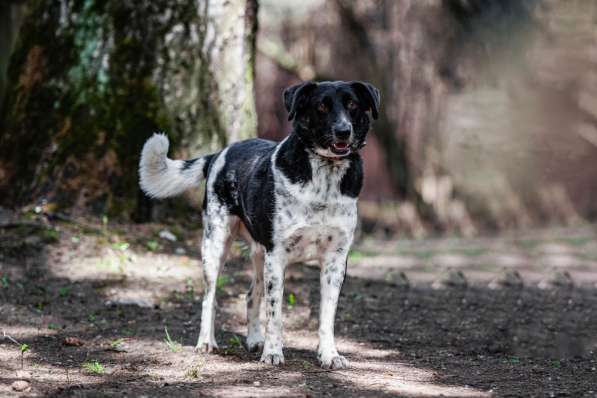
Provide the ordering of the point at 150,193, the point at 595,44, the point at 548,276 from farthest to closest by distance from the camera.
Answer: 1. the point at 595,44
2. the point at 548,276
3. the point at 150,193

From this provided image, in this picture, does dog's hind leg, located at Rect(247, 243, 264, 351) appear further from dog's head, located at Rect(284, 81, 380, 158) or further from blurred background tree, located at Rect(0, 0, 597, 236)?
blurred background tree, located at Rect(0, 0, 597, 236)

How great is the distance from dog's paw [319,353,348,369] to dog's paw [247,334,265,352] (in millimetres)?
642

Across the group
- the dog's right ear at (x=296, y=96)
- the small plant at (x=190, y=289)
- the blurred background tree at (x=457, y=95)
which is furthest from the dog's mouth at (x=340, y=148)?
the blurred background tree at (x=457, y=95)

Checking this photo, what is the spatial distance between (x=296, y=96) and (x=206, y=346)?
5.76ft

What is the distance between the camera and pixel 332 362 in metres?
4.53

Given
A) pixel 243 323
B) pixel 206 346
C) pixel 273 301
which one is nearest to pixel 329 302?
pixel 273 301

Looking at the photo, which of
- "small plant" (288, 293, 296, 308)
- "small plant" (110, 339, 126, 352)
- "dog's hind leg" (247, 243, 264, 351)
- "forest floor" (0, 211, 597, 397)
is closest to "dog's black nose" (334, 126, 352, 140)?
"dog's hind leg" (247, 243, 264, 351)

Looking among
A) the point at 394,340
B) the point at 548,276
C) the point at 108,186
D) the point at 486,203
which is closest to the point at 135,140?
the point at 108,186

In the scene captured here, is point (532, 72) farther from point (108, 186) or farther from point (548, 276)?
point (108, 186)

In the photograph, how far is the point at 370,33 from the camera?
52.1 ft

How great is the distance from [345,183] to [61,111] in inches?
164

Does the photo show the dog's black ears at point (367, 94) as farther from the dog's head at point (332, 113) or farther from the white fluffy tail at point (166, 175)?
the white fluffy tail at point (166, 175)

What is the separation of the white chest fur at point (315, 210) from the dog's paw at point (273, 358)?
2.09ft

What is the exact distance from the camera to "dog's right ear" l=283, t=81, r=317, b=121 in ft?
14.7
